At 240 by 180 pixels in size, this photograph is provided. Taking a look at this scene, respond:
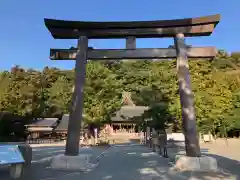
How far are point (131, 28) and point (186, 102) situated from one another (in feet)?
13.3

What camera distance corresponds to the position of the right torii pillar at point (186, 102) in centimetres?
1081

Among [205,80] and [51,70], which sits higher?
[51,70]

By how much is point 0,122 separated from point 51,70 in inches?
1094

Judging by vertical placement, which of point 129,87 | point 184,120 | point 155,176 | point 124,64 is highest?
point 124,64

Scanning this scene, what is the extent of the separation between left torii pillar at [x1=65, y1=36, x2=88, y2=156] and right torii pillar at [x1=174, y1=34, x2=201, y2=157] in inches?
161

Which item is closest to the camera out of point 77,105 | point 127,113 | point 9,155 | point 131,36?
point 9,155

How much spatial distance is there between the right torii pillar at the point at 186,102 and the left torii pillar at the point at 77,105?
408 cm

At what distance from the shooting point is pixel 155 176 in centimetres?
888

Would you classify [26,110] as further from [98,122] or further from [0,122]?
[98,122]

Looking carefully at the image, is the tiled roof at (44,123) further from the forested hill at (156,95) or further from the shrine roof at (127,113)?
the shrine roof at (127,113)

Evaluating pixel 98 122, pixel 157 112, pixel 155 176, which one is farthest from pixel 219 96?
pixel 155 176

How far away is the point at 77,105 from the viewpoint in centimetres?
1135

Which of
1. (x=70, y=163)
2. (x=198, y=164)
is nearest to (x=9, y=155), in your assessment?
(x=70, y=163)

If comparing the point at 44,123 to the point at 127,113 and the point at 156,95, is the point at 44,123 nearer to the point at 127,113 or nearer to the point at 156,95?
the point at 127,113
